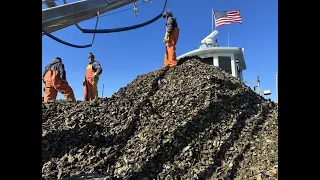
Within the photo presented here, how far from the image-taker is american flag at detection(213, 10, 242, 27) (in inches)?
527

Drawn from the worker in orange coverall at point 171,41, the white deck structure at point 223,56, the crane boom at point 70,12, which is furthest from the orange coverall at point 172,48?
the crane boom at point 70,12

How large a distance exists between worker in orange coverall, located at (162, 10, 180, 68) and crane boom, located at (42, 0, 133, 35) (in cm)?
388

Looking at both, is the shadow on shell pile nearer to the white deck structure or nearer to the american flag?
the white deck structure

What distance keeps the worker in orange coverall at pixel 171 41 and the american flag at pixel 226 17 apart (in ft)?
17.6

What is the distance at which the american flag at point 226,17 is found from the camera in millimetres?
13391

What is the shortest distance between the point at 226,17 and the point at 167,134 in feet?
32.8

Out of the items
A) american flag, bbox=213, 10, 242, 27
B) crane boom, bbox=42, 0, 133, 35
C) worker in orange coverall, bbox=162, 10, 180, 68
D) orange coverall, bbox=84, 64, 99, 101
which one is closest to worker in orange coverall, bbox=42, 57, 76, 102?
orange coverall, bbox=84, 64, 99, 101

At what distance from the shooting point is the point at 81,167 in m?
4.20

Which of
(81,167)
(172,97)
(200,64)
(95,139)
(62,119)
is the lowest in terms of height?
(81,167)

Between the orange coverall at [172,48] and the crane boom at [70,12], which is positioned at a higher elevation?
the orange coverall at [172,48]

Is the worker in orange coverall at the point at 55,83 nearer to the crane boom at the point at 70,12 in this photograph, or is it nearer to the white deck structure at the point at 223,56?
the crane boom at the point at 70,12
